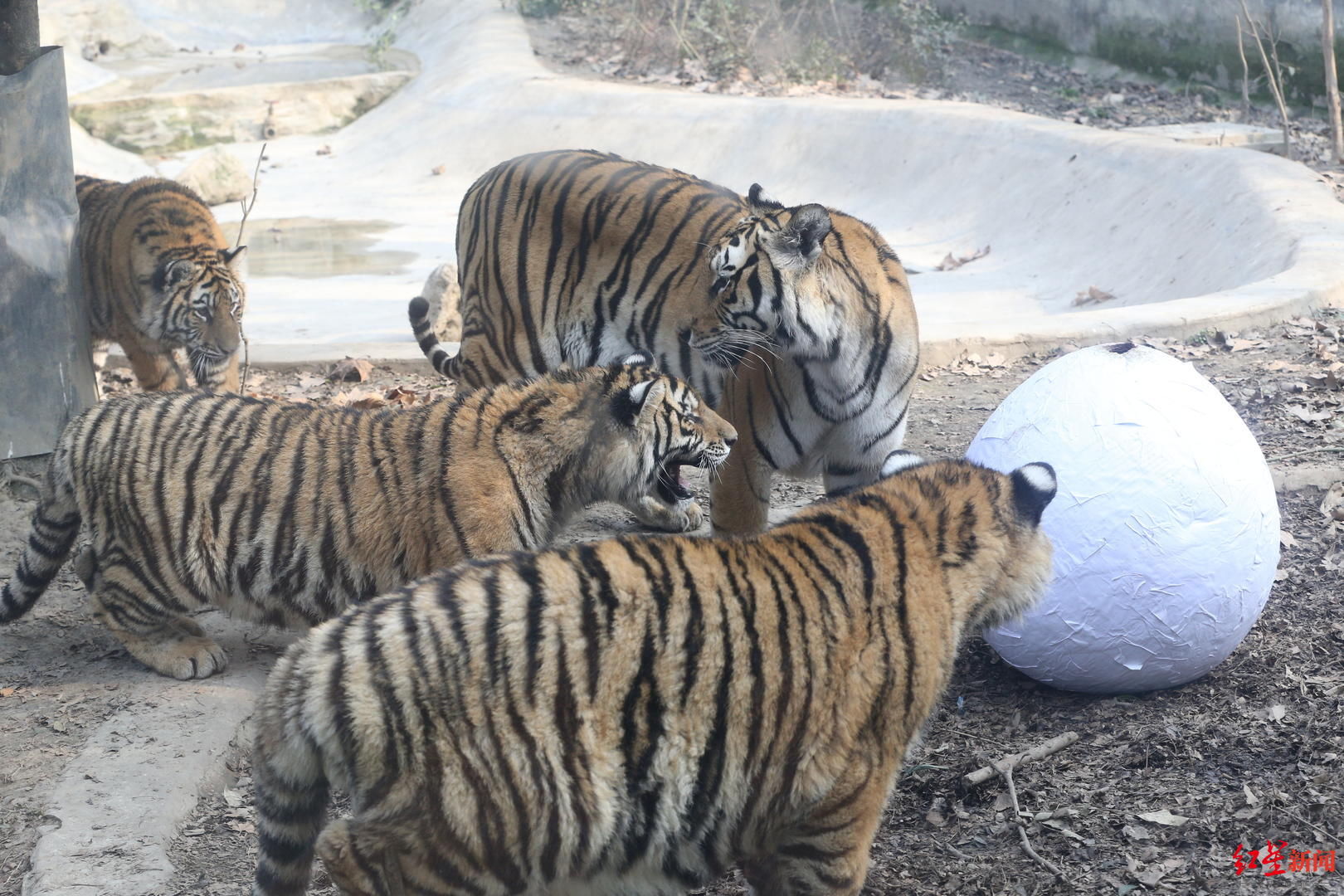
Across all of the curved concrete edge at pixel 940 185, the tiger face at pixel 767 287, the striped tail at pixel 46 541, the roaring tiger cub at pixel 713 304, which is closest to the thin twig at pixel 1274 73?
the curved concrete edge at pixel 940 185

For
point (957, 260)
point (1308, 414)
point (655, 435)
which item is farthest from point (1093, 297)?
point (655, 435)

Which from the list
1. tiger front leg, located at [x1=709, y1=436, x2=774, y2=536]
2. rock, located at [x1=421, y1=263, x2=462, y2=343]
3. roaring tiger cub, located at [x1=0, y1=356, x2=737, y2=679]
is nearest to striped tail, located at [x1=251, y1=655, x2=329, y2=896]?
roaring tiger cub, located at [x1=0, y1=356, x2=737, y2=679]

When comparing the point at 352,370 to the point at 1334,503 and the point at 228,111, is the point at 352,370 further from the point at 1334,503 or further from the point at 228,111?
the point at 228,111

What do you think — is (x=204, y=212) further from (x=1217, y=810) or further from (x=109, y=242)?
(x=1217, y=810)

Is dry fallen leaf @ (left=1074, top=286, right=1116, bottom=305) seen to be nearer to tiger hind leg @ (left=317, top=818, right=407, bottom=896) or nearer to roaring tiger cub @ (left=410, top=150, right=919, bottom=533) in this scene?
roaring tiger cub @ (left=410, top=150, right=919, bottom=533)

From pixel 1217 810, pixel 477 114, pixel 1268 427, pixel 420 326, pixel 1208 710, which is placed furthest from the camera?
pixel 477 114

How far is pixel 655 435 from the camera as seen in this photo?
3.79 m

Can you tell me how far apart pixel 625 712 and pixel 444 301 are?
594 centimetres

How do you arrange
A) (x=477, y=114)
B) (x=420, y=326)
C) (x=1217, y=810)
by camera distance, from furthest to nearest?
(x=477, y=114) → (x=420, y=326) → (x=1217, y=810)

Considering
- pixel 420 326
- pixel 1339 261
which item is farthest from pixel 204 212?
pixel 1339 261

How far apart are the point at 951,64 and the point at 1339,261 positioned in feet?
32.1

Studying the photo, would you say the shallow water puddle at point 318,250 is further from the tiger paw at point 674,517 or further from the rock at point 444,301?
the tiger paw at point 674,517

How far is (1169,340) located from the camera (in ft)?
21.2

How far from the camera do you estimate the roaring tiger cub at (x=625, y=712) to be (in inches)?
98.1
